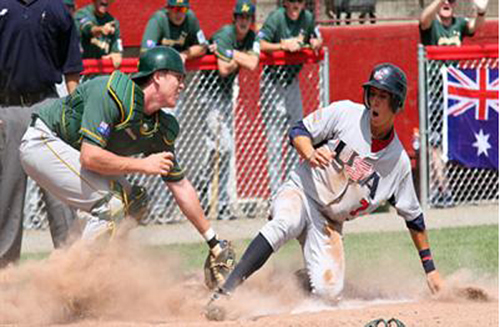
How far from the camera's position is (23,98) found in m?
7.89

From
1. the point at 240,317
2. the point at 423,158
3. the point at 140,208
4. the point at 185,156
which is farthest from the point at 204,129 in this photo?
the point at 240,317

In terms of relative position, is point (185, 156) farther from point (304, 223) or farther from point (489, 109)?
point (304, 223)

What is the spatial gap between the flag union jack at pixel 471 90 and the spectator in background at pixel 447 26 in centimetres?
44

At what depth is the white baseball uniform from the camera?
22.6ft

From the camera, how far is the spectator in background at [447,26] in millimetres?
11977

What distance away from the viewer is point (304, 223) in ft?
23.2

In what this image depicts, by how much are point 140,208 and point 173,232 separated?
3777mm

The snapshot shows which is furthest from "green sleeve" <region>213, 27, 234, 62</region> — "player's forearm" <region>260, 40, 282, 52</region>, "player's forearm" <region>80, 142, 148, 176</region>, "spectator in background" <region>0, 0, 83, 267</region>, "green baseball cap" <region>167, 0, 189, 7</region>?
"player's forearm" <region>80, 142, 148, 176</region>

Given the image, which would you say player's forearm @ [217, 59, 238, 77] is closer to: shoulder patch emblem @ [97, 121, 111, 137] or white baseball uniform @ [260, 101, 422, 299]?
white baseball uniform @ [260, 101, 422, 299]

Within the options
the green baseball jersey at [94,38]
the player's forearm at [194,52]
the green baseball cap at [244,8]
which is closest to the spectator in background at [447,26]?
the green baseball cap at [244,8]

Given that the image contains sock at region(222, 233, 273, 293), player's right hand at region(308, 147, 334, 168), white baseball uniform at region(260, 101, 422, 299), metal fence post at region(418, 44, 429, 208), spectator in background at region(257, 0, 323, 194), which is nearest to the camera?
sock at region(222, 233, 273, 293)

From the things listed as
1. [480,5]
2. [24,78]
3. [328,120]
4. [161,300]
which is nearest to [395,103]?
[328,120]

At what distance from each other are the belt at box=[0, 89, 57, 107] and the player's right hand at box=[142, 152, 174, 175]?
1787mm

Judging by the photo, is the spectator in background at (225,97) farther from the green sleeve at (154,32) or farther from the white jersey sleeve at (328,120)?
the white jersey sleeve at (328,120)
